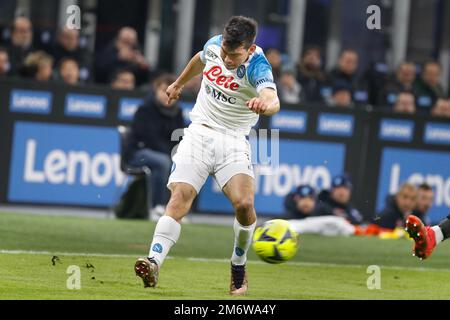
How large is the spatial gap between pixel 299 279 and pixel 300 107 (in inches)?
286

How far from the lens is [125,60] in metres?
19.9

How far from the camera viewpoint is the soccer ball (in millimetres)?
10969

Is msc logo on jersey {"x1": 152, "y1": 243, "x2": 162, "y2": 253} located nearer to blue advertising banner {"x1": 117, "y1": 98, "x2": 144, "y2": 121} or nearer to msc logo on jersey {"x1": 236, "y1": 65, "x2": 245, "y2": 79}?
msc logo on jersey {"x1": 236, "y1": 65, "x2": 245, "y2": 79}

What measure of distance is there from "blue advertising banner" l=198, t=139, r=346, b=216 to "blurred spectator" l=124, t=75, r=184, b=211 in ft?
3.29

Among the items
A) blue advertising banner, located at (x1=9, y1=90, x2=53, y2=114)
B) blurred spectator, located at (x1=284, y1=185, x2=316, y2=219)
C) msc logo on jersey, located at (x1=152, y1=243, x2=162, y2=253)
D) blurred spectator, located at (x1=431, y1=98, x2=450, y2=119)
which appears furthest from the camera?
blurred spectator, located at (x1=431, y1=98, x2=450, y2=119)

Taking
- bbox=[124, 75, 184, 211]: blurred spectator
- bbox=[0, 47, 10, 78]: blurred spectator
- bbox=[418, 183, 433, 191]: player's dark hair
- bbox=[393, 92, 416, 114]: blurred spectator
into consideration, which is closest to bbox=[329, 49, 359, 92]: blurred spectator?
bbox=[393, 92, 416, 114]: blurred spectator

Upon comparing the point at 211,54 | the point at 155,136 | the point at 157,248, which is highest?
the point at 211,54

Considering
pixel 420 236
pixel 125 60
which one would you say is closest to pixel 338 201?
pixel 125 60

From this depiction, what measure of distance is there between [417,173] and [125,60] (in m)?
4.78

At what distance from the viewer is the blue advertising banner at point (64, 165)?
1817cm

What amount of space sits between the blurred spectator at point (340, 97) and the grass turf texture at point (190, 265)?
3.09 m

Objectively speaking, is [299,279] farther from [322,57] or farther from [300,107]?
[322,57]

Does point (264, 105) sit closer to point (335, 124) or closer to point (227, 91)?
point (227, 91)

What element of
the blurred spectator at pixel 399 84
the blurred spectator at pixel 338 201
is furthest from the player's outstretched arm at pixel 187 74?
the blurred spectator at pixel 399 84
